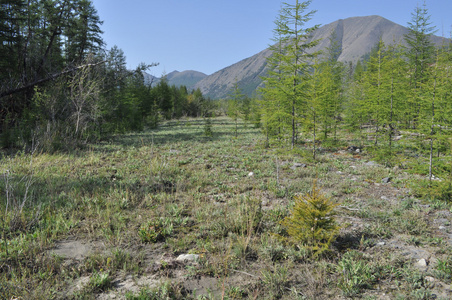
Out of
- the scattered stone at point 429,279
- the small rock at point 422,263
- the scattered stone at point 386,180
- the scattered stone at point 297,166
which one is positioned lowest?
the scattered stone at point 429,279

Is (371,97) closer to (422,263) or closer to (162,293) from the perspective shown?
(422,263)

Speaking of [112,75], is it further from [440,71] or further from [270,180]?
[440,71]

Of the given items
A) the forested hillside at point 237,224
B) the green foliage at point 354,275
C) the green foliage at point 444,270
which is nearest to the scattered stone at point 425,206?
the forested hillside at point 237,224

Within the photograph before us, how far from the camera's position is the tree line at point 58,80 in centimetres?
1209

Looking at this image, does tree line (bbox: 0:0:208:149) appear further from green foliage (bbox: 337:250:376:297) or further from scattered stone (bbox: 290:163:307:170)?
scattered stone (bbox: 290:163:307:170)

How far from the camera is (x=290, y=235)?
4516 mm

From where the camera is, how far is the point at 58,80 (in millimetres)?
13453

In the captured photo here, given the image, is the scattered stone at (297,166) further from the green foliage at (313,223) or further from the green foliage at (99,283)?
the green foliage at (99,283)

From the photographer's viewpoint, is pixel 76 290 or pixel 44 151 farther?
pixel 44 151

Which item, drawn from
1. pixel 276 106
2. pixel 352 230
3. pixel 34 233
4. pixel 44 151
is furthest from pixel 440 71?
pixel 44 151

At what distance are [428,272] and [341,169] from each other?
21.7ft

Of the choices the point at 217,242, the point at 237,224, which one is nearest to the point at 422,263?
the point at 237,224

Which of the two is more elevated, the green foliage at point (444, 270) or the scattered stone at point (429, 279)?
the green foliage at point (444, 270)

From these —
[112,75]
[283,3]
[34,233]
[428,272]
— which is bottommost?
[428,272]
